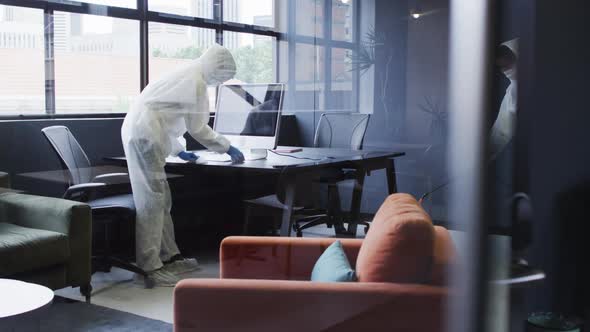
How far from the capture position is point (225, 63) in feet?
8.70

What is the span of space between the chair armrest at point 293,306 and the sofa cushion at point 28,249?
1212mm

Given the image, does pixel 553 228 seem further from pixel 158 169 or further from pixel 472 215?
pixel 158 169

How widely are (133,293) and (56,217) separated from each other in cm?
50

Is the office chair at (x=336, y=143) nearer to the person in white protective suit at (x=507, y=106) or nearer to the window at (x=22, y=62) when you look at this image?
the window at (x=22, y=62)

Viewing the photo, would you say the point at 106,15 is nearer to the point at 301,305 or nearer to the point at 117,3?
the point at 117,3

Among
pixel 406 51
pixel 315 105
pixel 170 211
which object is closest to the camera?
pixel 406 51

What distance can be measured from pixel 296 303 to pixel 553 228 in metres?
0.79

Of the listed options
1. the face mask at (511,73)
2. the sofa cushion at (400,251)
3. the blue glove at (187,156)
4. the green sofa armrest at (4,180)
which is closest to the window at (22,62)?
the green sofa armrest at (4,180)

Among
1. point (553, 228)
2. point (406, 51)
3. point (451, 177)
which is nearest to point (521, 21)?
point (451, 177)

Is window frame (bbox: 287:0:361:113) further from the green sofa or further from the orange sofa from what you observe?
the green sofa

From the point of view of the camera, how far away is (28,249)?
103 inches

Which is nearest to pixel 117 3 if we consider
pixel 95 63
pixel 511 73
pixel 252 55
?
pixel 95 63

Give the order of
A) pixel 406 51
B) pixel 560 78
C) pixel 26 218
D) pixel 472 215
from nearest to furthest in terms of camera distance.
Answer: pixel 472 215 < pixel 560 78 < pixel 406 51 < pixel 26 218

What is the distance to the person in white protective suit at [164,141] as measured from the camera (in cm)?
271
